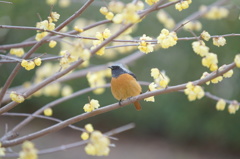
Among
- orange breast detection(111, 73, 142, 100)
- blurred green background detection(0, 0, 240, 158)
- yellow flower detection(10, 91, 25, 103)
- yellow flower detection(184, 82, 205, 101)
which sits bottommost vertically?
yellow flower detection(184, 82, 205, 101)

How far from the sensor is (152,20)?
22.1 ft

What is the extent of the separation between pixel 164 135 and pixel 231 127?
144cm

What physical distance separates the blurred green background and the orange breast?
342cm

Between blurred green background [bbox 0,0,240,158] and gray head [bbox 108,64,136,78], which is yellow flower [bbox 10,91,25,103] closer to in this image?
gray head [bbox 108,64,136,78]

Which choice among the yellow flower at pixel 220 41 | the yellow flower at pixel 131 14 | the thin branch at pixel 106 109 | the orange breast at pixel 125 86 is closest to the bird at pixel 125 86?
the orange breast at pixel 125 86

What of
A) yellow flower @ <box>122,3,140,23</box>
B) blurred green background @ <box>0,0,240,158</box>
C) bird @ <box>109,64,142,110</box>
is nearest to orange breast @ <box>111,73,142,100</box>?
bird @ <box>109,64,142,110</box>

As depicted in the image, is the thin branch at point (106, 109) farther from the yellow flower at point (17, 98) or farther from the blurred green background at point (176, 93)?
the blurred green background at point (176, 93)

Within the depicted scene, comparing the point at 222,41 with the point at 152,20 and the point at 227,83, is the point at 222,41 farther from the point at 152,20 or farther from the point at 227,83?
the point at 152,20

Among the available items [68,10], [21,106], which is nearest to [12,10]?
[68,10]

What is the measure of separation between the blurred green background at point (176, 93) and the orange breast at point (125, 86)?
3.42 m

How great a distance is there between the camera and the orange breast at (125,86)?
2871mm

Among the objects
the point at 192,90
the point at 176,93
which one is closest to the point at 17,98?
the point at 192,90

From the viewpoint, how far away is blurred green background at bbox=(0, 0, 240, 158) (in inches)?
238

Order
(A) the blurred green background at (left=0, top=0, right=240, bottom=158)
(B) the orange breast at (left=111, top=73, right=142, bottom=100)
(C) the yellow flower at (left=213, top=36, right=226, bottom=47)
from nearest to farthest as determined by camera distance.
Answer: (C) the yellow flower at (left=213, top=36, right=226, bottom=47)
(B) the orange breast at (left=111, top=73, right=142, bottom=100)
(A) the blurred green background at (left=0, top=0, right=240, bottom=158)
